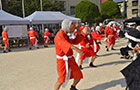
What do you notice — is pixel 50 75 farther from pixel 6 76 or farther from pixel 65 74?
pixel 65 74

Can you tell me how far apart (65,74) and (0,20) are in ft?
Answer: 31.7

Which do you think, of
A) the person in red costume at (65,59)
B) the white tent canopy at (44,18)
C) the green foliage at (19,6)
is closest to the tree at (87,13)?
the green foliage at (19,6)

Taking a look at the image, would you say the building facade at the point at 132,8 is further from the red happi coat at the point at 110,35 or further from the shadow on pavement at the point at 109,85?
the shadow on pavement at the point at 109,85

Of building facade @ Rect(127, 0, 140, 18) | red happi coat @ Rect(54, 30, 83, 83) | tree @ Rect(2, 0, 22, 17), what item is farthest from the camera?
building facade @ Rect(127, 0, 140, 18)

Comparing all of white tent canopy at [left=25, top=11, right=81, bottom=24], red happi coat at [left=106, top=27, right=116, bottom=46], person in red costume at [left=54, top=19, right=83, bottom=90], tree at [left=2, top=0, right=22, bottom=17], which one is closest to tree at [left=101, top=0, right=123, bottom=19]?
tree at [left=2, top=0, right=22, bottom=17]

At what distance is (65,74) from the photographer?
339cm

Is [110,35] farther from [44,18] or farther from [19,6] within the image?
[19,6]

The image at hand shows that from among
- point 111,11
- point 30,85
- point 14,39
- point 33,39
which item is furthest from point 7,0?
point 30,85

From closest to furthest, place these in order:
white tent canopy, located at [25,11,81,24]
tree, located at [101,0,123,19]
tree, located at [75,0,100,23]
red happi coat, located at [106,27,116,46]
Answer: red happi coat, located at [106,27,116,46] → white tent canopy, located at [25,11,81,24] → tree, located at [75,0,100,23] → tree, located at [101,0,123,19]

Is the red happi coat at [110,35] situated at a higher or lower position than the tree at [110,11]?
lower

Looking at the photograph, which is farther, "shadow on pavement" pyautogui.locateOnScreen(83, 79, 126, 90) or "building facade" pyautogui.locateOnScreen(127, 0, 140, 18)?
"building facade" pyautogui.locateOnScreen(127, 0, 140, 18)

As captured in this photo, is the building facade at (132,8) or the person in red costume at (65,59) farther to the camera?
the building facade at (132,8)

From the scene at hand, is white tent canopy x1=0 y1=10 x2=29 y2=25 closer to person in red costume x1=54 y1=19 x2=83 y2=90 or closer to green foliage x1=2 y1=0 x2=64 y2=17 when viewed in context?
person in red costume x1=54 y1=19 x2=83 y2=90

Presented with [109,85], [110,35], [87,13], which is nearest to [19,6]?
[87,13]
